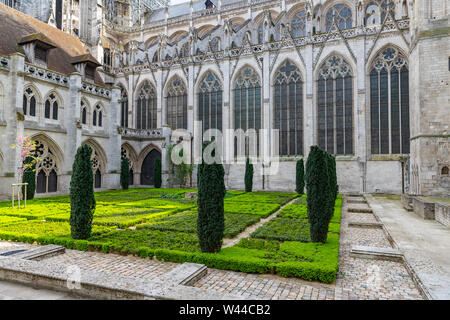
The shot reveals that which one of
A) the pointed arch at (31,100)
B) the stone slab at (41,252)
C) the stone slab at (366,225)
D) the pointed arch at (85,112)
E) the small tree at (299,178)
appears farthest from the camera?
the small tree at (299,178)

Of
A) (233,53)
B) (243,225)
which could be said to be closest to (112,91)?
(233,53)

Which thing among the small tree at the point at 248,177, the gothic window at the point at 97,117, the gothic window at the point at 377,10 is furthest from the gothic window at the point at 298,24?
the gothic window at the point at 97,117

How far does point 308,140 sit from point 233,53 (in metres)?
12.2

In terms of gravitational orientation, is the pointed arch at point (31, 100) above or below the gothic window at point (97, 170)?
→ above

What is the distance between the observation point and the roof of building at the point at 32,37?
68.6 feet

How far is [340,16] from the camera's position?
2959 cm

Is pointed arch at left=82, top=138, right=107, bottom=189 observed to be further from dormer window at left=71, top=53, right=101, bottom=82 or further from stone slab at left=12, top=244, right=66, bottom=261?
stone slab at left=12, top=244, right=66, bottom=261

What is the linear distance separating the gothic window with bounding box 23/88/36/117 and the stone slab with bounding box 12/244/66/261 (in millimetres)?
15971

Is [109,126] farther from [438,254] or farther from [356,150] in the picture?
[438,254]

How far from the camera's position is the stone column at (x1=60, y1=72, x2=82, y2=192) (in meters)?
22.0

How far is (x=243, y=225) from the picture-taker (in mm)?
11180

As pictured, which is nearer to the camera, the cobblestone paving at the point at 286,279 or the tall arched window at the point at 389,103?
the cobblestone paving at the point at 286,279

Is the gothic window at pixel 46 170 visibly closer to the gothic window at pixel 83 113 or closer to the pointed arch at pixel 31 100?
the pointed arch at pixel 31 100

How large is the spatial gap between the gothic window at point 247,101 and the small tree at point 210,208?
20746 millimetres
